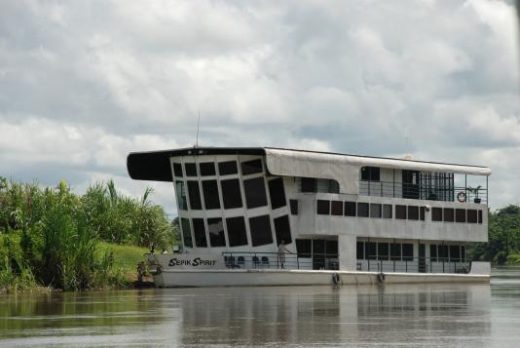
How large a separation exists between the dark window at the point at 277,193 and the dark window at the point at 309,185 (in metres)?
1.25

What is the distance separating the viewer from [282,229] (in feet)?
157

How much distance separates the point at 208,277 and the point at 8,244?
8.47 m

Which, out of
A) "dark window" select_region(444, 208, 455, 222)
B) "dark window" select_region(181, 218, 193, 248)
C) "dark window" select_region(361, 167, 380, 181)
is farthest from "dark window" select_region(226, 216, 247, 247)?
"dark window" select_region(444, 208, 455, 222)

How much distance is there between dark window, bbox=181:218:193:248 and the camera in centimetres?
4947

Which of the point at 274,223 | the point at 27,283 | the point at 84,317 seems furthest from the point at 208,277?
the point at 84,317

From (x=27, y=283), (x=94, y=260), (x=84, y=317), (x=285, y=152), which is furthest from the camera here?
(x=285, y=152)

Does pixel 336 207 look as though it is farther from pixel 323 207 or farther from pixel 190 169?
pixel 190 169

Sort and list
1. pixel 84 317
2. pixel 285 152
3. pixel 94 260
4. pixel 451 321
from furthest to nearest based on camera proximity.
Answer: pixel 285 152, pixel 94 260, pixel 84 317, pixel 451 321

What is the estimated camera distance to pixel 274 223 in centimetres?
4788

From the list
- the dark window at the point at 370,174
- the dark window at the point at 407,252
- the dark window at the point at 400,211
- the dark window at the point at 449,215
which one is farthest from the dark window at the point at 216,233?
the dark window at the point at 449,215

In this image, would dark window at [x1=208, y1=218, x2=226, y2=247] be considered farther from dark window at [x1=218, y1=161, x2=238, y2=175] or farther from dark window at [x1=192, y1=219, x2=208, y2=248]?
dark window at [x1=218, y1=161, x2=238, y2=175]

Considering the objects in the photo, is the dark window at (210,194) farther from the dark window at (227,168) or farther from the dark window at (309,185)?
the dark window at (309,185)

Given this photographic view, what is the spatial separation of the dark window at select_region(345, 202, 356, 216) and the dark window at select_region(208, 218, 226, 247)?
223 inches

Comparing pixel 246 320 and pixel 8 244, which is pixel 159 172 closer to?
pixel 8 244
